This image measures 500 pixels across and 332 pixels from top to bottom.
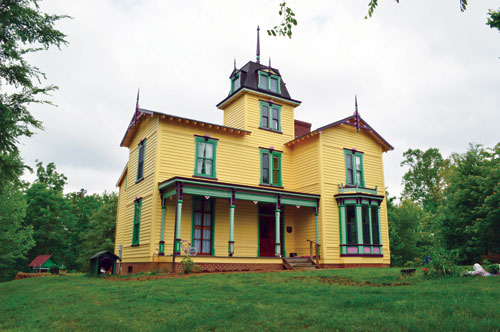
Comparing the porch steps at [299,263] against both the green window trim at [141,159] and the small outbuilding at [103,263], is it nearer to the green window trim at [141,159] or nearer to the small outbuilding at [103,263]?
the small outbuilding at [103,263]

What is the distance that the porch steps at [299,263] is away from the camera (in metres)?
19.3

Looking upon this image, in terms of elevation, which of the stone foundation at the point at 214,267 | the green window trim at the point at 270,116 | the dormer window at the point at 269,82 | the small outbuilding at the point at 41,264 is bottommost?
the small outbuilding at the point at 41,264

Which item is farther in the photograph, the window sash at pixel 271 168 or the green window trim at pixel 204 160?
the window sash at pixel 271 168

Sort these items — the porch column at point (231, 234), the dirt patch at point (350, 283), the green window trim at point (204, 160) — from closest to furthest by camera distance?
1. the dirt patch at point (350, 283)
2. the porch column at point (231, 234)
3. the green window trim at point (204, 160)

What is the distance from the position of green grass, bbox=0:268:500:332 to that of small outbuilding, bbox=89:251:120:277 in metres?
6.19

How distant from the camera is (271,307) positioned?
319 inches

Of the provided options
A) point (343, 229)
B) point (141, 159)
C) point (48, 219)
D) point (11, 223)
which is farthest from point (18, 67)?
point (48, 219)

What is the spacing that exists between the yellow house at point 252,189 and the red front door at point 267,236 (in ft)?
0.18

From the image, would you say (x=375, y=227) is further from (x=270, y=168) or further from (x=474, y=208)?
(x=270, y=168)

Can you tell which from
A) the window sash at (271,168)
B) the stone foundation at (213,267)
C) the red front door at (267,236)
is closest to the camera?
the stone foundation at (213,267)

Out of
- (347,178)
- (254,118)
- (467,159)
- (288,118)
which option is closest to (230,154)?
(254,118)

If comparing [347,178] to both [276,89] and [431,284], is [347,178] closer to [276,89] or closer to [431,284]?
[276,89]

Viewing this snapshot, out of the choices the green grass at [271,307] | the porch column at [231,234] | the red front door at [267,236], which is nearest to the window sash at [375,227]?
Answer: the red front door at [267,236]

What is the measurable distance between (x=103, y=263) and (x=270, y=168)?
9.80 metres
